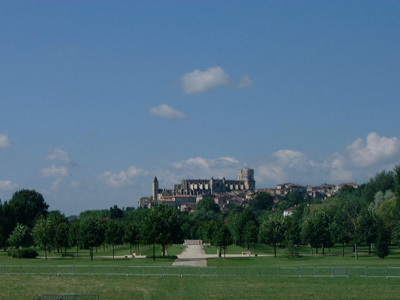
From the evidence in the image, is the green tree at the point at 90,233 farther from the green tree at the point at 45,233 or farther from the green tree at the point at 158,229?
the green tree at the point at 45,233

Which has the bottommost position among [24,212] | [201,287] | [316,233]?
[201,287]

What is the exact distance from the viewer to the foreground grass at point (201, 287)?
4141 cm

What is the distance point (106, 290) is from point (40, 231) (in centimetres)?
4305

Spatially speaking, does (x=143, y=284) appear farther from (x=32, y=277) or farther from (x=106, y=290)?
(x=32, y=277)

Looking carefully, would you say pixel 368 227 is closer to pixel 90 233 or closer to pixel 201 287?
pixel 90 233

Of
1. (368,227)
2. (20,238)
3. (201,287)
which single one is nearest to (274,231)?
(368,227)

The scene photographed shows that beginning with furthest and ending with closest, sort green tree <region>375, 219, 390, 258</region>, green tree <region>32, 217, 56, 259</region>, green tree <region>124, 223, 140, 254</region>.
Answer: green tree <region>124, 223, 140, 254</region> → green tree <region>32, 217, 56, 259</region> → green tree <region>375, 219, 390, 258</region>

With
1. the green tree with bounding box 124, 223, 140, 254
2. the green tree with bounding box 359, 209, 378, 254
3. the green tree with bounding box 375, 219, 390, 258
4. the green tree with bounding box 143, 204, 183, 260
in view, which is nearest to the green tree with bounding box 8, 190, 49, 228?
Answer: the green tree with bounding box 124, 223, 140, 254

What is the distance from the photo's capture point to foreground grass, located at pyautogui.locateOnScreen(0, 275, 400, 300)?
41406 mm

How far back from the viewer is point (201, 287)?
45.4 metres

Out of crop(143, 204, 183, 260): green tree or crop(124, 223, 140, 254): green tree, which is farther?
crop(124, 223, 140, 254): green tree

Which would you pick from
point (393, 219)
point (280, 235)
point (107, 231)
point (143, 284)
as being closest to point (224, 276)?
point (143, 284)

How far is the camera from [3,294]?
43000mm

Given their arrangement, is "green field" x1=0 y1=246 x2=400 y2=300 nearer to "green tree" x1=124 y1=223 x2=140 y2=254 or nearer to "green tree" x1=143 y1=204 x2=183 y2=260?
"green tree" x1=143 y1=204 x2=183 y2=260
